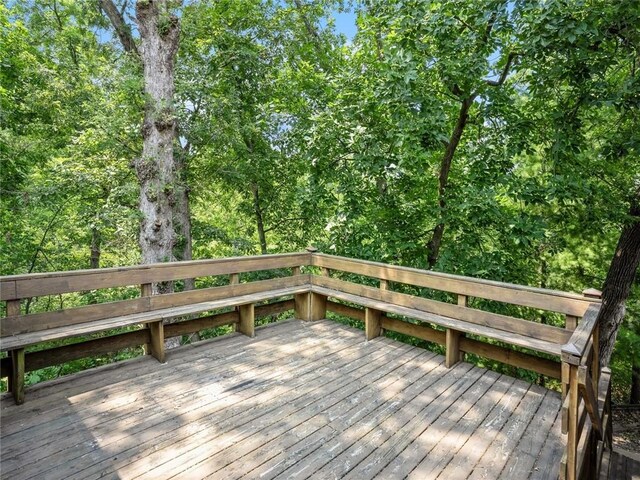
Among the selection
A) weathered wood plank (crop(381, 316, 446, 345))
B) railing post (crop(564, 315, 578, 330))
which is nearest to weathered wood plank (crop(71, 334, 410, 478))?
Answer: weathered wood plank (crop(381, 316, 446, 345))

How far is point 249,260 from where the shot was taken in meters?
4.10

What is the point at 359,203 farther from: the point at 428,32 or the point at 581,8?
the point at 581,8

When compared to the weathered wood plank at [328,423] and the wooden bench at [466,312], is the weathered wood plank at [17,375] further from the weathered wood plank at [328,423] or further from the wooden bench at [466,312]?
the wooden bench at [466,312]

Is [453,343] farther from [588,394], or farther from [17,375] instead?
[17,375]

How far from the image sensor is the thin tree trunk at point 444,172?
16.1 ft

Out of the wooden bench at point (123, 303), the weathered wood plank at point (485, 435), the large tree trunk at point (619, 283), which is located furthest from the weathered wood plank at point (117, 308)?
the large tree trunk at point (619, 283)

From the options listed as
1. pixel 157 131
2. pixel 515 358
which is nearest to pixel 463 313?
pixel 515 358

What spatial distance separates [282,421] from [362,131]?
11.5ft

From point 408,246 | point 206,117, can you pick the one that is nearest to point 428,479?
point 408,246

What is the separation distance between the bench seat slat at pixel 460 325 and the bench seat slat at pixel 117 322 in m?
0.87

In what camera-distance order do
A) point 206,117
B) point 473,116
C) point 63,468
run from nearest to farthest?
1. point 63,468
2. point 473,116
3. point 206,117

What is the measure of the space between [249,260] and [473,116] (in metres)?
3.56

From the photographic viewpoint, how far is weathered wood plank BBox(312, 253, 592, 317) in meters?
Result: 2.87

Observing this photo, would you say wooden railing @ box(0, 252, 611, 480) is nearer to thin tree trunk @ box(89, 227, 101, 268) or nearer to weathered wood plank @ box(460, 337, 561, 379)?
weathered wood plank @ box(460, 337, 561, 379)
